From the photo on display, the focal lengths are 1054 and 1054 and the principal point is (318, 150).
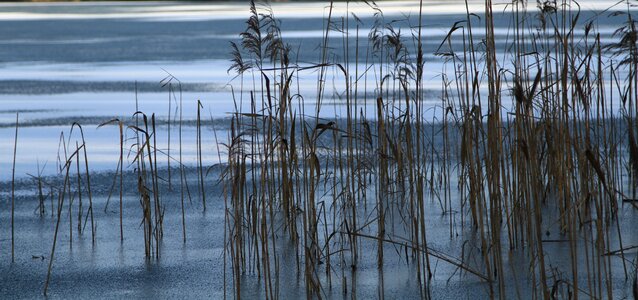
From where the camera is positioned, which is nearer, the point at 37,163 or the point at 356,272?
the point at 356,272

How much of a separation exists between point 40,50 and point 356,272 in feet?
29.3

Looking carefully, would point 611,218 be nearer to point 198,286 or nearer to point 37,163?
point 198,286

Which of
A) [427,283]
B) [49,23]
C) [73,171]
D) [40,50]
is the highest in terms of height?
[49,23]

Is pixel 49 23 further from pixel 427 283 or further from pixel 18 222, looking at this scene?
pixel 427 283

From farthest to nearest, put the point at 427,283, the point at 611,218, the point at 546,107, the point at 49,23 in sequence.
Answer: the point at 49,23
the point at 611,218
the point at 546,107
the point at 427,283

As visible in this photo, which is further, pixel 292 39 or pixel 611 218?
pixel 292 39

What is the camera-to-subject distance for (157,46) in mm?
11328

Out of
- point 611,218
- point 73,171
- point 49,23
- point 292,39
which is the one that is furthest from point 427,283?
point 49,23

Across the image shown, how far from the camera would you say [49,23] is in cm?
1573

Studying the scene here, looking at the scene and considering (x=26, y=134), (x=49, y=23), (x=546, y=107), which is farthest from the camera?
(x=49, y=23)

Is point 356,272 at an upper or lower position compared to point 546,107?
lower

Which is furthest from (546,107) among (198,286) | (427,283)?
(198,286)

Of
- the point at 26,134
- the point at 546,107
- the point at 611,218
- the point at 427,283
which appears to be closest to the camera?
the point at 427,283

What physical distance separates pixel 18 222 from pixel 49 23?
12694 mm
